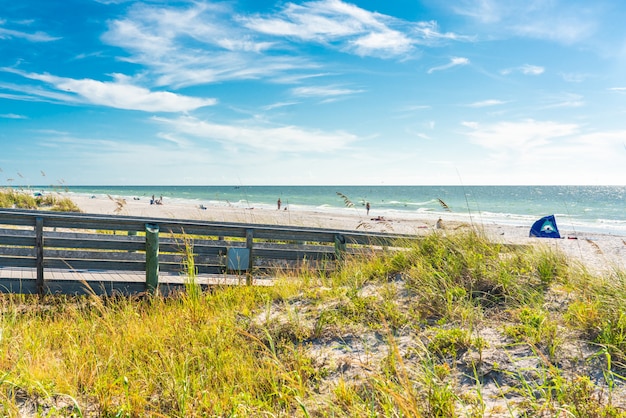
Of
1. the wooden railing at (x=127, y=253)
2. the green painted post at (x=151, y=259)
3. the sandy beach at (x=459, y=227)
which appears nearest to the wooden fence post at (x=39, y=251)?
the wooden railing at (x=127, y=253)

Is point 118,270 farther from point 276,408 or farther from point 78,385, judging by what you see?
point 276,408

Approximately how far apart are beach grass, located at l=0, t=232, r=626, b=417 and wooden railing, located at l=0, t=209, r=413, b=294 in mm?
1272

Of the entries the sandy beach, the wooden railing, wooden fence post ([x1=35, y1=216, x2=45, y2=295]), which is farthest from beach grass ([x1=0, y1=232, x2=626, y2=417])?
the wooden railing

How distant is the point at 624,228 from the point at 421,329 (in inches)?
1682

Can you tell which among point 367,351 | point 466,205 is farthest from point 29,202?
point 466,205

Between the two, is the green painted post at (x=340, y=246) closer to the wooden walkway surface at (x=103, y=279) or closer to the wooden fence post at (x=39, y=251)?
the wooden walkway surface at (x=103, y=279)

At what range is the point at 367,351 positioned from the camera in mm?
3943

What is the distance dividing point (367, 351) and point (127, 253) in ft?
16.7

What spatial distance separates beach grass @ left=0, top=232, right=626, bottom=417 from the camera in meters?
3.06

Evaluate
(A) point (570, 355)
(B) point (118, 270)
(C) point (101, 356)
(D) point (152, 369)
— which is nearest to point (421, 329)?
(A) point (570, 355)

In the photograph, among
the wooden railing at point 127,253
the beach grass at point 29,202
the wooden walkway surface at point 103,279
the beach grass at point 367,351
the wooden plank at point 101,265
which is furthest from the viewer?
the beach grass at point 29,202

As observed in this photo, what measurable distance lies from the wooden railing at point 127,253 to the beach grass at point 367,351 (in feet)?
4.17

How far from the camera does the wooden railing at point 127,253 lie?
22.6 ft

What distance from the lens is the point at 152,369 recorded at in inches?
139
